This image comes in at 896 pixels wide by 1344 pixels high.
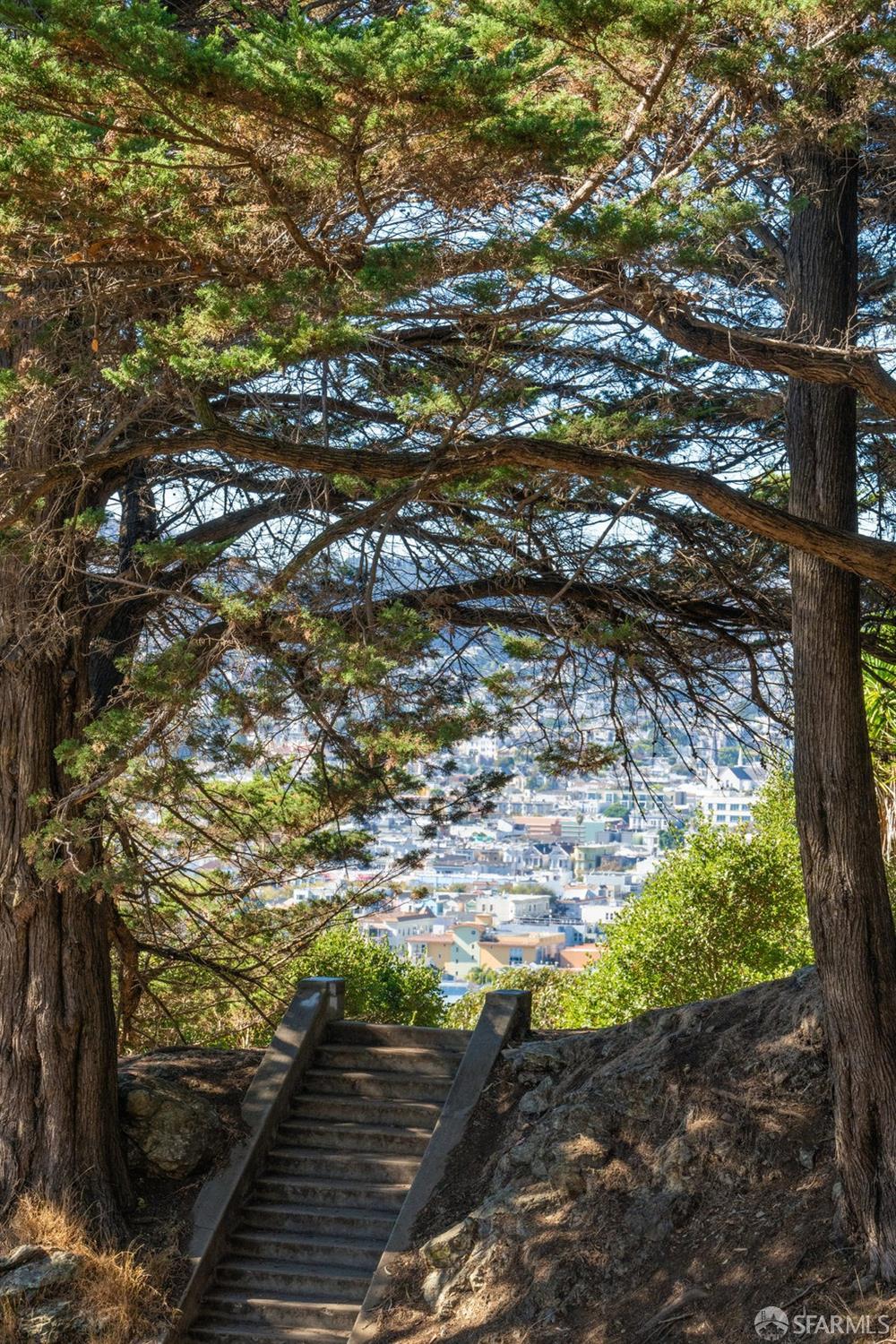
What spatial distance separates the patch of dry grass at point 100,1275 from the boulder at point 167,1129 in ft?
2.74

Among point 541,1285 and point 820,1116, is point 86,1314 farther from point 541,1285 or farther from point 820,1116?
point 820,1116

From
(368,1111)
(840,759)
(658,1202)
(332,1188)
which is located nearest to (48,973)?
(332,1188)

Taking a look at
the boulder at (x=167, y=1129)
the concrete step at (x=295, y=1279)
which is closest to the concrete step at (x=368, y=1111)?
the boulder at (x=167, y=1129)

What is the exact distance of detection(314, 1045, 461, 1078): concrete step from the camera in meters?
11.1

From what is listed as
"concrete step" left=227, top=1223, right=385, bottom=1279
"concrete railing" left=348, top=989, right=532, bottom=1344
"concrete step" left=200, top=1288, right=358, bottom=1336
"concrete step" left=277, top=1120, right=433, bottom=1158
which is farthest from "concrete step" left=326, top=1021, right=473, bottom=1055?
"concrete step" left=200, top=1288, right=358, bottom=1336

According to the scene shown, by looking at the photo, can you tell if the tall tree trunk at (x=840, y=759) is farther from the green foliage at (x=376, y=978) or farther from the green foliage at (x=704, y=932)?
the green foliage at (x=376, y=978)

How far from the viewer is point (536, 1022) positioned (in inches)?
914

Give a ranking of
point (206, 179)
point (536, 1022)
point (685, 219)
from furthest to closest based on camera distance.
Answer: point (536, 1022) → point (206, 179) → point (685, 219)

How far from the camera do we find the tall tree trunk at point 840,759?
7.42m

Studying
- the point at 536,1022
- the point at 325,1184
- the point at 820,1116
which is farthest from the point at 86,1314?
the point at 536,1022

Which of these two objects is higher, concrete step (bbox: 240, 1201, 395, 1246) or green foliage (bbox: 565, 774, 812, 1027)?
green foliage (bbox: 565, 774, 812, 1027)

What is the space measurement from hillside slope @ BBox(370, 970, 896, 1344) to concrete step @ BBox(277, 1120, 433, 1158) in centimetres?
62

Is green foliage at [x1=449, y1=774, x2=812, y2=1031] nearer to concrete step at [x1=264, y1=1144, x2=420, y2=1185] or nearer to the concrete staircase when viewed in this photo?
the concrete staircase

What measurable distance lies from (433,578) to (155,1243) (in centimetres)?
515
